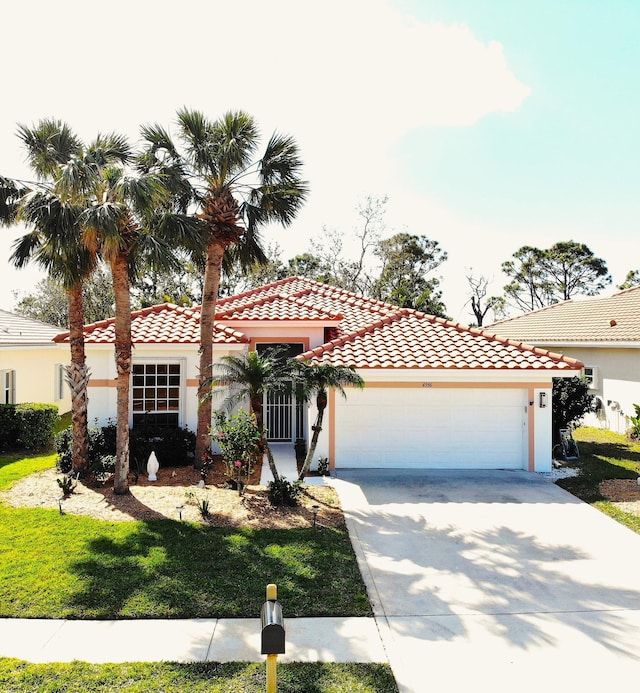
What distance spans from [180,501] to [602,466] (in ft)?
37.1

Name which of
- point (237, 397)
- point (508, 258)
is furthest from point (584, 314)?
point (508, 258)

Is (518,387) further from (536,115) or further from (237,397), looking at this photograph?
(536,115)

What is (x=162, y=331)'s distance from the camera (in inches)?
569

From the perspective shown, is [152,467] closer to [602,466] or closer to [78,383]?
A: [78,383]

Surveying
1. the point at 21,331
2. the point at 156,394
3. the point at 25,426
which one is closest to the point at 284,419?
the point at 156,394

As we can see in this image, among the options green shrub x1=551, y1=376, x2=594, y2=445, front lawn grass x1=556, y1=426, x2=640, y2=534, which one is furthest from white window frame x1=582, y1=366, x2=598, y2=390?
green shrub x1=551, y1=376, x2=594, y2=445

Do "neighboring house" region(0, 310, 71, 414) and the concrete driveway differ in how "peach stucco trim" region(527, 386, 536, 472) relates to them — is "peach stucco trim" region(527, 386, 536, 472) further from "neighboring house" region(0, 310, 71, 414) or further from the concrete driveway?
"neighboring house" region(0, 310, 71, 414)

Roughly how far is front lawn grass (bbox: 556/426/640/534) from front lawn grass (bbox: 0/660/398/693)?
22.3 feet

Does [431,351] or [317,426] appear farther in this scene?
[431,351]

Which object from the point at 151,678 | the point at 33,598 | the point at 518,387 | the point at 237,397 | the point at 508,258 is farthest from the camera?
the point at 508,258

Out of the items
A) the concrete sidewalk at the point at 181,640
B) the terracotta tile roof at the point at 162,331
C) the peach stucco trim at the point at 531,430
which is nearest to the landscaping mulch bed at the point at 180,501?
the concrete sidewalk at the point at 181,640

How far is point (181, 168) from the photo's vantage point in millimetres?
11719

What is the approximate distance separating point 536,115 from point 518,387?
8407mm

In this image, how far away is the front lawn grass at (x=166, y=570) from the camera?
5.83m
